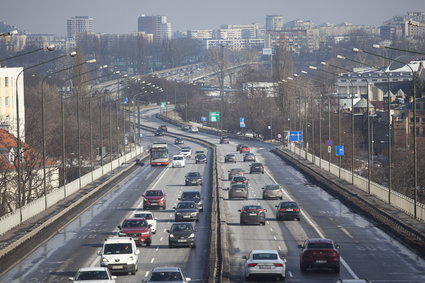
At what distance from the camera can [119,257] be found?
37.8 m

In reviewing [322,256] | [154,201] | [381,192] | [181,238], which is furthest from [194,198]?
[322,256]

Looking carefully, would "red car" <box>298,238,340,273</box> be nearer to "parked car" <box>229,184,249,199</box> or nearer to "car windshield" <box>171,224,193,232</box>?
"car windshield" <box>171,224,193,232</box>

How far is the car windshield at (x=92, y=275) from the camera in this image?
31.8 metres

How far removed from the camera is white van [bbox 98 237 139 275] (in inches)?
1483

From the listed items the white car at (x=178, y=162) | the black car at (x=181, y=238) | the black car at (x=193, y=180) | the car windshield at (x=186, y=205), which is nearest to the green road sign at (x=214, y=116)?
the white car at (x=178, y=162)

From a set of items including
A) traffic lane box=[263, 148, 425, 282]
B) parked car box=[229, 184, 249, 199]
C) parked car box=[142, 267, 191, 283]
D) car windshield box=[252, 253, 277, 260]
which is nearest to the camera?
parked car box=[142, 267, 191, 283]

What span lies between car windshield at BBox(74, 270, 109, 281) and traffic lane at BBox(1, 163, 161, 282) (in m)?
4.94

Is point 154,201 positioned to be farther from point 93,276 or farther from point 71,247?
point 93,276

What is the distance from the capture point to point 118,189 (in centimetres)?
8188

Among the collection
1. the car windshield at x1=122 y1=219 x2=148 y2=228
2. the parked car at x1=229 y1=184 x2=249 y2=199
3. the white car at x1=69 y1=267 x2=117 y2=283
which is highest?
the white car at x1=69 y1=267 x2=117 y2=283

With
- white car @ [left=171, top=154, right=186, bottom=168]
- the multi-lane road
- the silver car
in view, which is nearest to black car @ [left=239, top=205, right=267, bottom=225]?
the multi-lane road

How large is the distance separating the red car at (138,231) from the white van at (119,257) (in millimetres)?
7759

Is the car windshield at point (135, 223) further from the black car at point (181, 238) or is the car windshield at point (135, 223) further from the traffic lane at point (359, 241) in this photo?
the traffic lane at point (359, 241)

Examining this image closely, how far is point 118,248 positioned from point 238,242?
33.4 ft
